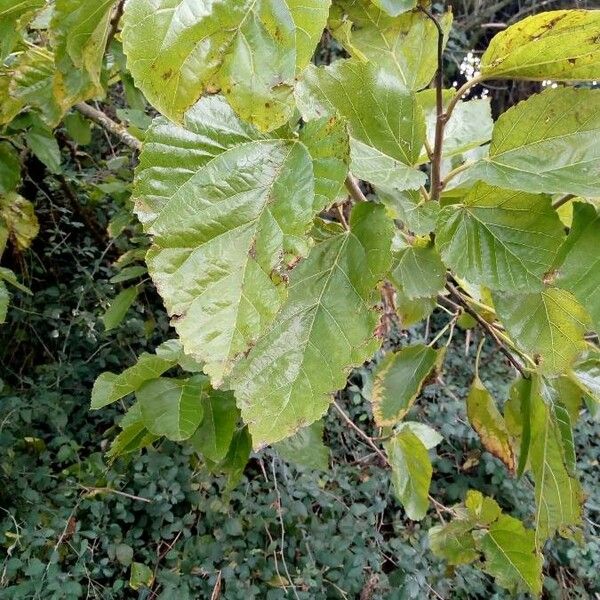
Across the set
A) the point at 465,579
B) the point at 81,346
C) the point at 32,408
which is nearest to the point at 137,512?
the point at 32,408

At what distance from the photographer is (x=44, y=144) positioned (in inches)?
46.2

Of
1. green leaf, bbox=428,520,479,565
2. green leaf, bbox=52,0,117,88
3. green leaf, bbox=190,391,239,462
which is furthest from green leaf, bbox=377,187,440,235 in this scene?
green leaf, bbox=428,520,479,565

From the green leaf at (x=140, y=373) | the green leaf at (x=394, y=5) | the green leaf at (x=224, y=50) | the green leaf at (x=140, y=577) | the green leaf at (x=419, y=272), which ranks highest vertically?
the green leaf at (x=224, y=50)

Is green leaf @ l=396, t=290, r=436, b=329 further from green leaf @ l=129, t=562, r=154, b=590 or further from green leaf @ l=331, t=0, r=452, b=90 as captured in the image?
green leaf @ l=129, t=562, r=154, b=590

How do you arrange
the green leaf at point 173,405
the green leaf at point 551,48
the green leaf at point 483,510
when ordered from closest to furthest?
the green leaf at point 551,48
the green leaf at point 173,405
the green leaf at point 483,510

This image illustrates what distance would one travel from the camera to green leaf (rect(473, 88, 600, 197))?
376 millimetres

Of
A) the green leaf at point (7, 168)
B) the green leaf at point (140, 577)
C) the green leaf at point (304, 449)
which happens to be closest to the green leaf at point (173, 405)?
the green leaf at point (304, 449)

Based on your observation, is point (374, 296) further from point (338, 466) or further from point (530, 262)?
point (338, 466)

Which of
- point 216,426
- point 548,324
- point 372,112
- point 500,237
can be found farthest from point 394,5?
point 216,426

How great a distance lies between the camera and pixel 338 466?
203 centimetres

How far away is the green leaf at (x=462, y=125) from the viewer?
0.55 meters

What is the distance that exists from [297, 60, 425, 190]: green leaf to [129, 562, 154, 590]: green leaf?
147 cm

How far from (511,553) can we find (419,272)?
1.96ft

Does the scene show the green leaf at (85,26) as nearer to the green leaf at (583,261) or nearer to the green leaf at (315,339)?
the green leaf at (315,339)
